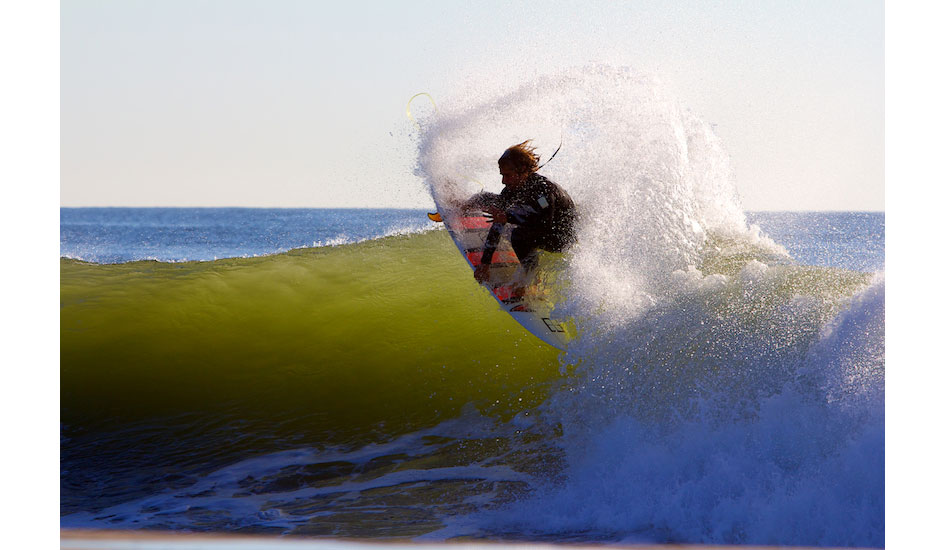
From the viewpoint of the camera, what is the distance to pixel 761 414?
11.0 feet

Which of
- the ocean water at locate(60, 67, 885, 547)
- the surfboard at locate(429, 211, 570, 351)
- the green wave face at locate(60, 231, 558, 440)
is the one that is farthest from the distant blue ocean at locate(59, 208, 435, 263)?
the surfboard at locate(429, 211, 570, 351)

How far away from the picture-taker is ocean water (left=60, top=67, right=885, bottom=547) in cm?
320

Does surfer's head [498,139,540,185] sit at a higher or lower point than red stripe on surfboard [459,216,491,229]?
higher

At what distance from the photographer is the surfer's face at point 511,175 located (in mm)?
3730

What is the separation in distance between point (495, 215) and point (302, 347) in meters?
2.17

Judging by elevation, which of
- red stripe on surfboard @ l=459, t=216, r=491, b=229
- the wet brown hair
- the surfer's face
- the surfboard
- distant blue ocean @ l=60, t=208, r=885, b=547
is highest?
the wet brown hair

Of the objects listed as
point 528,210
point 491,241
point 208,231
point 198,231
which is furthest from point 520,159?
point 198,231

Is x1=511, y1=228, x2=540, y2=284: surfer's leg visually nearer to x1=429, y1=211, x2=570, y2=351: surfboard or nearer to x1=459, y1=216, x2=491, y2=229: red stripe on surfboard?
x1=429, y1=211, x2=570, y2=351: surfboard

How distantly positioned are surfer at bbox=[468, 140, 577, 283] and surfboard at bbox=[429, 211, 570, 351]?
0.21 feet

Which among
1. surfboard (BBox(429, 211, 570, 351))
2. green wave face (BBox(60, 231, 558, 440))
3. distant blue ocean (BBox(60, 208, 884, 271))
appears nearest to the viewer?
surfboard (BBox(429, 211, 570, 351))

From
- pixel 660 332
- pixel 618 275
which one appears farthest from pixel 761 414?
pixel 618 275
